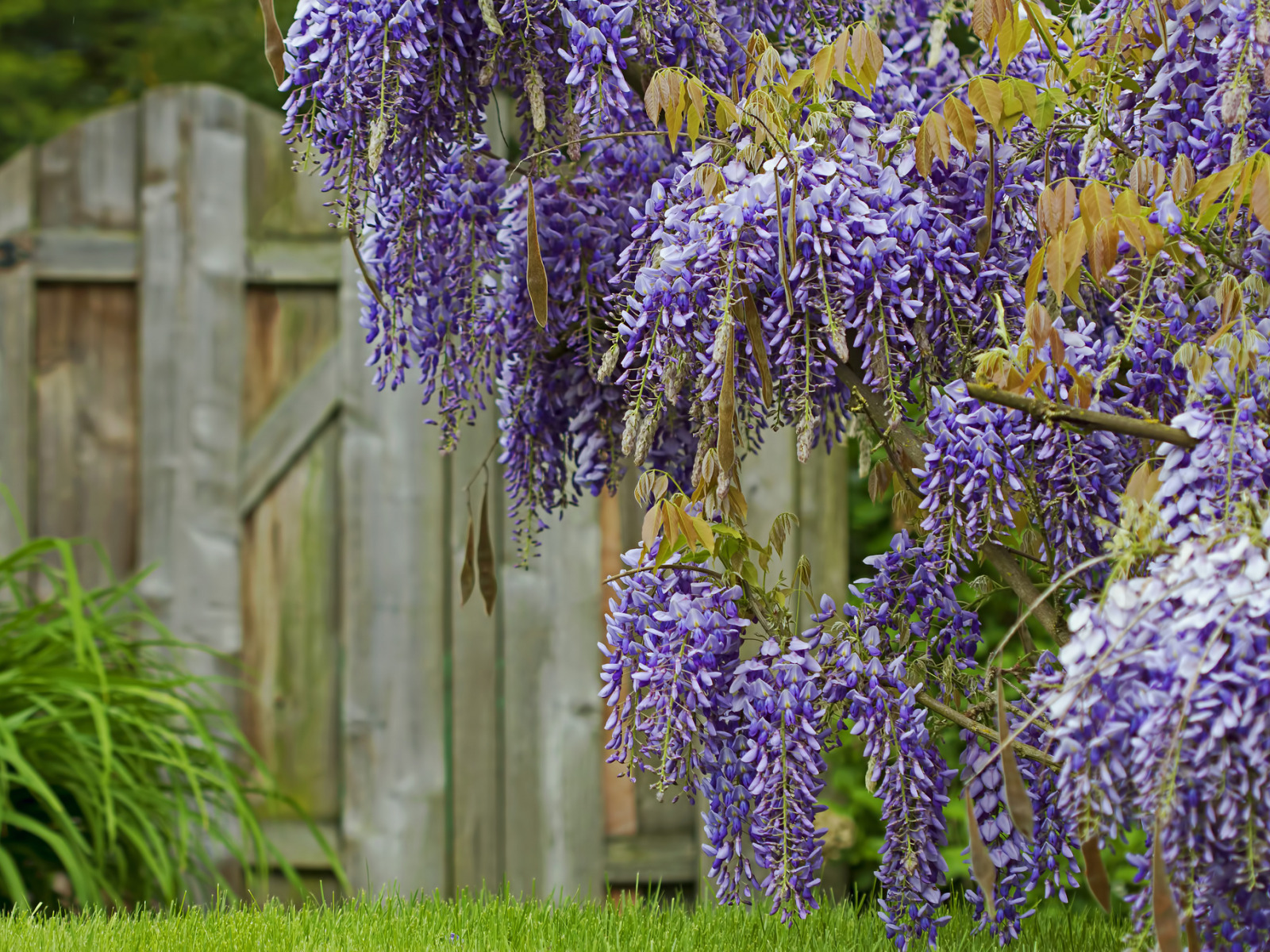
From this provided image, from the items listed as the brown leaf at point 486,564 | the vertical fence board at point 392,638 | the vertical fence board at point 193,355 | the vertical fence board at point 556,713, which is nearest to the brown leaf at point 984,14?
the brown leaf at point 486,564

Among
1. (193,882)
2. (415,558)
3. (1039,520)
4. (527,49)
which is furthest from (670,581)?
(193,882)

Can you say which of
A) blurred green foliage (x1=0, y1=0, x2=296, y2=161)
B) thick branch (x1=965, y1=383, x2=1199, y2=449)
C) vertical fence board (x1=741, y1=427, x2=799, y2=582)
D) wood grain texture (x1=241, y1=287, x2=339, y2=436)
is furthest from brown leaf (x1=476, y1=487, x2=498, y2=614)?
blurred green foliage (x1=0, y1=0, x2=296, y2=161)

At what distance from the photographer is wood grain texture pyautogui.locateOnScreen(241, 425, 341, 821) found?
10.4 ft

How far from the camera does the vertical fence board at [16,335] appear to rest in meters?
3.20

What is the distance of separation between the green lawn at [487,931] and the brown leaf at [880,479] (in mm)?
629

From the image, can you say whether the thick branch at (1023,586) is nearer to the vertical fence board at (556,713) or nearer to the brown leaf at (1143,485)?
the brown leaf at (1143,485)

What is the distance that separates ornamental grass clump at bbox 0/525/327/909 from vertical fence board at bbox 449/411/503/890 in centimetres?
50

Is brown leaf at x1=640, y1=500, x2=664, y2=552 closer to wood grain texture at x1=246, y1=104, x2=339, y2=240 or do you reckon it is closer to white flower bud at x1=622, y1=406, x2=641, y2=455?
white flower bud at x1=622, y1=406, x2=641, y2=455

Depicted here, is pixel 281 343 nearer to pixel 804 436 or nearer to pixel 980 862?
pixel 804 436

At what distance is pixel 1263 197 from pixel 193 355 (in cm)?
268

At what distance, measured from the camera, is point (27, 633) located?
107 inches

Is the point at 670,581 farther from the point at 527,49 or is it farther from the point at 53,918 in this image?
the point at 53,918

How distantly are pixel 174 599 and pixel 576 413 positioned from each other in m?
1.71

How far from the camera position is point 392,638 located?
318cm
